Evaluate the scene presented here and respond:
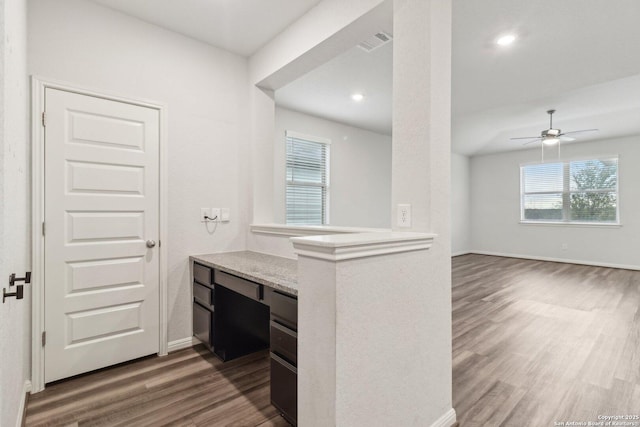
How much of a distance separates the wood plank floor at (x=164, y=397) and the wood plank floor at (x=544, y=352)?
52.5 inches

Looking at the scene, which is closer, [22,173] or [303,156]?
[22,173]

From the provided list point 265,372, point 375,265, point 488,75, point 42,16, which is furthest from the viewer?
point 488,75

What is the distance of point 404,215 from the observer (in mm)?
1696

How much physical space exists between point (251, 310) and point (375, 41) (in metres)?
2.58

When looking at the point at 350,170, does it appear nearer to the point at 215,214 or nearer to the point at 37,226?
the point at 215,214

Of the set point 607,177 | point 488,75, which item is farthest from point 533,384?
point 607,177

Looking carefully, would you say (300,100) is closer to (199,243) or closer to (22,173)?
(199,243)

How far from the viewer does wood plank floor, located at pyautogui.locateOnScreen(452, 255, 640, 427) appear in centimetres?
195

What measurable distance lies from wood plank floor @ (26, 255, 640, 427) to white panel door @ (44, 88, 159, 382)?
0.24 meters

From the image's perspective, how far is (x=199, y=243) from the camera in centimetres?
289

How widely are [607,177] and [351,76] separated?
6.44 m

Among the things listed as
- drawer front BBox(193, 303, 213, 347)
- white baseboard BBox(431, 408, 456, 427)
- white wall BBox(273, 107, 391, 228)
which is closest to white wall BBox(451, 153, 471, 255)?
white wall BBox(273, 107, 391, 228)

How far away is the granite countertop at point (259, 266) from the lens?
5.80ft

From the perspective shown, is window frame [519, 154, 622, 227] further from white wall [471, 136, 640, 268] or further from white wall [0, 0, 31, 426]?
white wall [0, 0, 31, 426]
